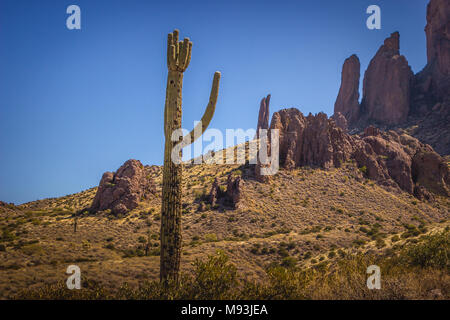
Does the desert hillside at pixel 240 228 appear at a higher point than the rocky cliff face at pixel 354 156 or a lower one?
lower

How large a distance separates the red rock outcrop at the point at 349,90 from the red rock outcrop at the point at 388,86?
9.56 feet

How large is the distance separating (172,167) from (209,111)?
2.68m

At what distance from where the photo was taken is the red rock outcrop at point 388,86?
8394 centimetres

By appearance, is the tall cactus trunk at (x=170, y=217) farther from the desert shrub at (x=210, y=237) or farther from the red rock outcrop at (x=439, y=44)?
the red rock outcrop at (x=439, y=44)

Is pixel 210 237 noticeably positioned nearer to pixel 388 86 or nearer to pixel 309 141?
pixel 309 141

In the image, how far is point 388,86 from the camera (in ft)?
289

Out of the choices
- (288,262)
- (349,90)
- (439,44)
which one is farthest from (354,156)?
(439,44)

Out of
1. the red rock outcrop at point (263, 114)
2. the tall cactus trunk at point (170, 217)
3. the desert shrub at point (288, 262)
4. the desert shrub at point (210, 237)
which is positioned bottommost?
the desert shrub at point (288, 262)

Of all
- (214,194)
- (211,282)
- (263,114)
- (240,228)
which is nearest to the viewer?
(211,282)

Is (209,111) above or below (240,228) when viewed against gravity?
above

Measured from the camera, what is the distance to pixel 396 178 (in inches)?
1742

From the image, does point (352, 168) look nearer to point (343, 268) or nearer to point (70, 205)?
point (343, 268)

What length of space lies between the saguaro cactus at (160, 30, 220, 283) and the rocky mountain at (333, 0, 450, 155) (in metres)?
78.4
